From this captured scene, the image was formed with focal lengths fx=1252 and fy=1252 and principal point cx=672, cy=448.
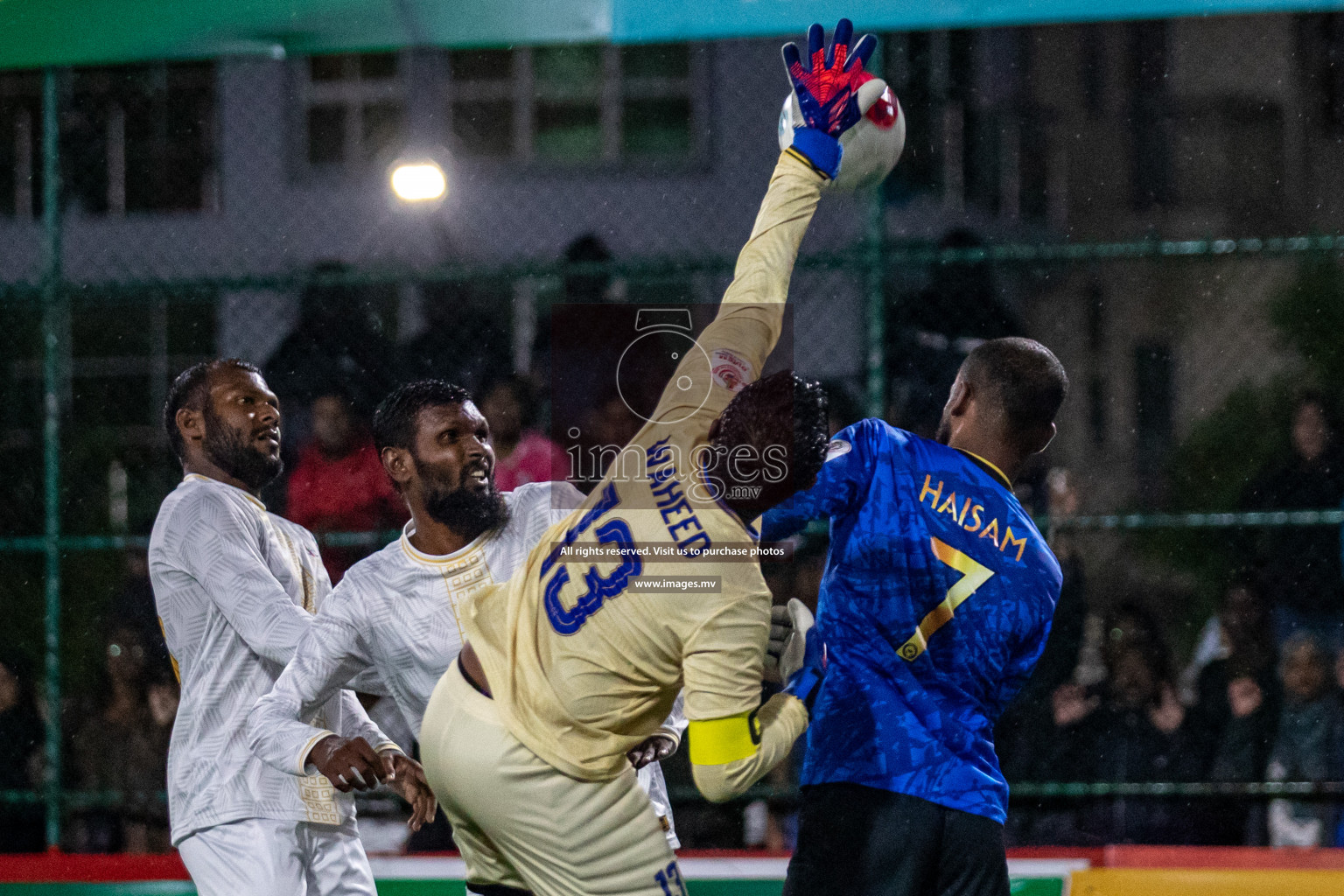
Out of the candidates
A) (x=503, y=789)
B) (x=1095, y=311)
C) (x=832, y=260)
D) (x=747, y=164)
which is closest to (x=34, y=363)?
(x=747, y=164)

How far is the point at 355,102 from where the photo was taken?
1163 cm

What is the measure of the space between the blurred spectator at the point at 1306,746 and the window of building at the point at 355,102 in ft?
30.2

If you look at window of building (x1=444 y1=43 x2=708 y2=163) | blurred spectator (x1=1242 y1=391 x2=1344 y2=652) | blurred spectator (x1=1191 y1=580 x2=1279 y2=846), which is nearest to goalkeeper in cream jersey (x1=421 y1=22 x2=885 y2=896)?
blurred spectator (x1=1191 y1=580 x2=1279 y2=846)

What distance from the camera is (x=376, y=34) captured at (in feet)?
15.2

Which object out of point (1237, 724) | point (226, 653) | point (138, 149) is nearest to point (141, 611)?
point (226, 653)

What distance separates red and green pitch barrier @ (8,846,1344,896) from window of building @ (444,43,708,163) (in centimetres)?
726

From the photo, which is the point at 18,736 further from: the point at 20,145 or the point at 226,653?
the point at 20,145

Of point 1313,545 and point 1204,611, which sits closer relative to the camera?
point 1313,545

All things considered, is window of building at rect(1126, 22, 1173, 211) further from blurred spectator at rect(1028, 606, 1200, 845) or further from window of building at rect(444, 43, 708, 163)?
blurred spectator at rect(1028, 606, 1200, 845)

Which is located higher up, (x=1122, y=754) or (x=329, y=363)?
(x=329, y=363)

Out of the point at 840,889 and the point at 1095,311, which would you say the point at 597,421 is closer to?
the point at 840,889

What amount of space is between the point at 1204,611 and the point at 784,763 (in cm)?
708

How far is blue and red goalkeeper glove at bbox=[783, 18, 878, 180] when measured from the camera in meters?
2.83

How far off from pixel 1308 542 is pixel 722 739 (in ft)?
10.0
